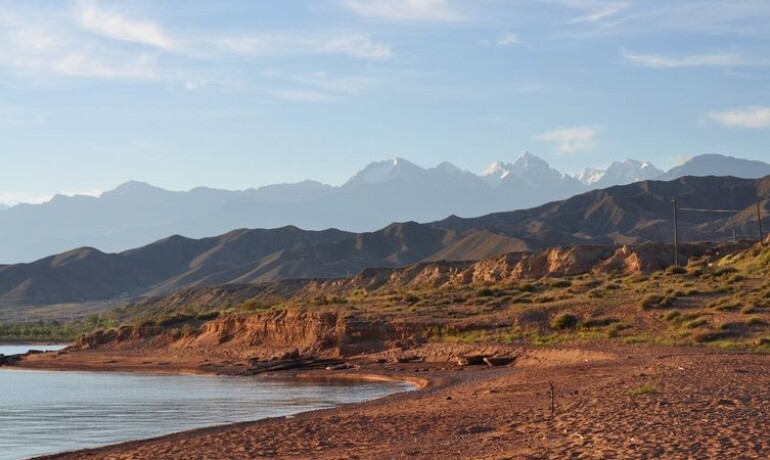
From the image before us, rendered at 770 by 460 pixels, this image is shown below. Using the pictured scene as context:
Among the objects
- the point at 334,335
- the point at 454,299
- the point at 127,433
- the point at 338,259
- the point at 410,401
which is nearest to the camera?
the point at 127,433

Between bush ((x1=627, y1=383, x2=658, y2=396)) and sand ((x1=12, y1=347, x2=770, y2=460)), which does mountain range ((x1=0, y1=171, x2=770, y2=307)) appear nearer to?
sand ((x1=12, y1=347, x2=770, y2=460))

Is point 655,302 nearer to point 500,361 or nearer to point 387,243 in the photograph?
point 500,361

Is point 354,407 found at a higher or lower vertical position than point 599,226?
lower

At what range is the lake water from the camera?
76.3 feet

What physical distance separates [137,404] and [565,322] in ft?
57.1

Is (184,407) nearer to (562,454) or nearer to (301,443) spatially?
(301,443)

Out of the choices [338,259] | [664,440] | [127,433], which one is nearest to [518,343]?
[127,433]

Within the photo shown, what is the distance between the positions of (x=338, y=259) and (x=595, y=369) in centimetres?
11567

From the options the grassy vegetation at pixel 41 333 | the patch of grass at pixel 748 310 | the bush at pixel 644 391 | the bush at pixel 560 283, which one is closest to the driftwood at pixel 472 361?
the patch of grass at pixel 748 310

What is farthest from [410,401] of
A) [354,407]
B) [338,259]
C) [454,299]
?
[338,259]

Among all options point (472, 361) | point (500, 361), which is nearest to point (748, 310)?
point (500, 361)

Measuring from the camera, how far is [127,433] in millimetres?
23281

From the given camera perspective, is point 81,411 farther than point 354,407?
Yes

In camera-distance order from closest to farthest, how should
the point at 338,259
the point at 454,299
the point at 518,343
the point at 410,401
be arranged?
1. the point at 410,401
2. the point at 518,343
3. the point at 454,299
4. the point at 338,259
